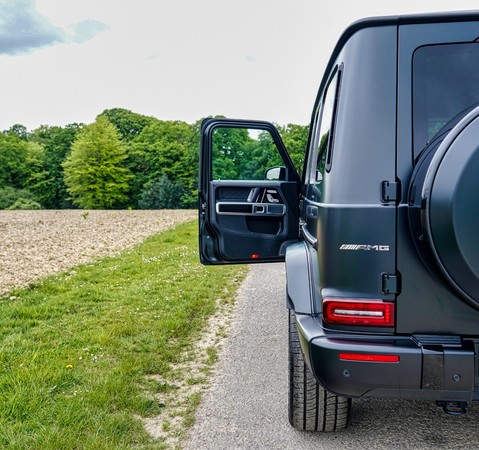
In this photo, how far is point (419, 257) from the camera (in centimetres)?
180

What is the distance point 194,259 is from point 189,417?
572 cm

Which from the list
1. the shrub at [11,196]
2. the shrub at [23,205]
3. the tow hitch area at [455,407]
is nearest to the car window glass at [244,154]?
the tow hitch area at [455,407]

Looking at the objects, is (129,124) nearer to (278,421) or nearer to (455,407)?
(278,421)

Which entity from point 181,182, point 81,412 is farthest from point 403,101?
point 181,182

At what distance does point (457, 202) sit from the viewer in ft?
5.28

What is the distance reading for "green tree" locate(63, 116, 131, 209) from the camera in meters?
47.0

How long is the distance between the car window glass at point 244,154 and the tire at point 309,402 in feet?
6.61

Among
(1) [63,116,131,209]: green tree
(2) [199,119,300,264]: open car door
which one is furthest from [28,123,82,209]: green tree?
(2) [199,119,300,264]: open car door

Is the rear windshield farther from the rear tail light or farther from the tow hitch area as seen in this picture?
the tow hitch area

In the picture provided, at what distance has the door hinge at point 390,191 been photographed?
181 cm

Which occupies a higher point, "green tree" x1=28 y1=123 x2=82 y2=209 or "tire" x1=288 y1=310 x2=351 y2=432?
"green tree" x1=28 y1=123 x2=82 y2=209

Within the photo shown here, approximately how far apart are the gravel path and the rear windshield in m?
1.70

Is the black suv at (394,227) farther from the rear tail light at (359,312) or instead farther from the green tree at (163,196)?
the green tree at (163,196)

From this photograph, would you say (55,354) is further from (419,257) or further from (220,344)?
(419,257)
